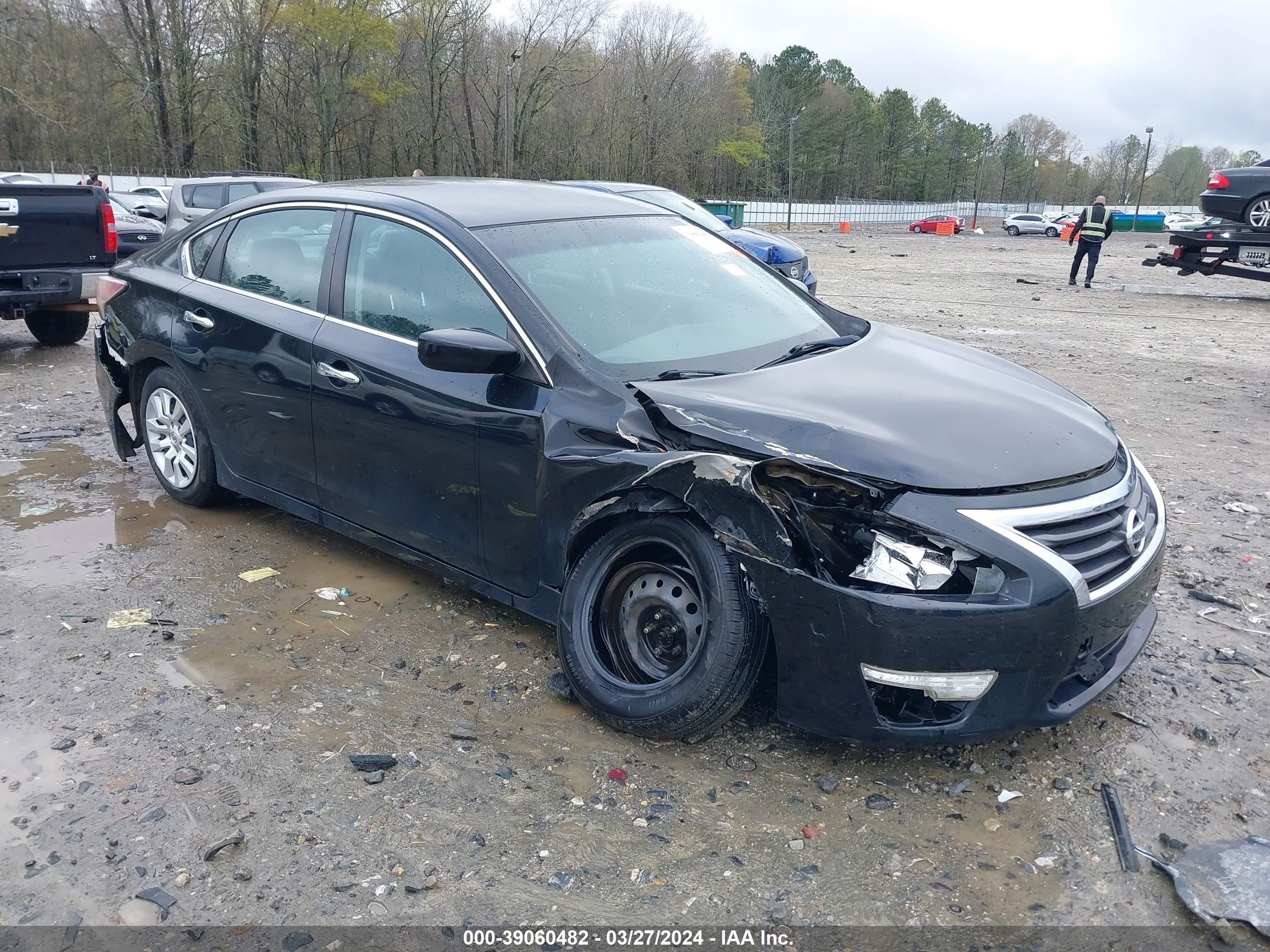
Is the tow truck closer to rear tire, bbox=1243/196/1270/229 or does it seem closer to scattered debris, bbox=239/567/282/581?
rear tire, bbox=1243/196/1270/229

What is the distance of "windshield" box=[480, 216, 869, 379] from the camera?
3.61 meters

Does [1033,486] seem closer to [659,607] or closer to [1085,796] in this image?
[1085,796]

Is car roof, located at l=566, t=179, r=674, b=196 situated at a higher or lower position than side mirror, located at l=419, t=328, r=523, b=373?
higher

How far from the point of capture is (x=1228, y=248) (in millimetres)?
14320

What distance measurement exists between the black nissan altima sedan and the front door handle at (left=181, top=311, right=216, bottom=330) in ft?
0.05

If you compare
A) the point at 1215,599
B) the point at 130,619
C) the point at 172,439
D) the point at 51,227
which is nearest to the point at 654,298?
the point at 130,619

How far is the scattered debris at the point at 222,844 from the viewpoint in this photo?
2699 millimetres

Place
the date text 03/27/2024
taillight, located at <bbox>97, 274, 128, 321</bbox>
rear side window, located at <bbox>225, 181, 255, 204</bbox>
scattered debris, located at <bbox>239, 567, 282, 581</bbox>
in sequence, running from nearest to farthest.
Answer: the date text 03/27/2024 < scattered debris, located at <bbox>239, 567, 282, 581</bbox> < taillight, located at <bbox>97, 274, 128, 321</bbox> < rear side window, located at <bbox>225, 181, 255, 204</bbox>

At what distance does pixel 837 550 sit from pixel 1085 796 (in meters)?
1.10

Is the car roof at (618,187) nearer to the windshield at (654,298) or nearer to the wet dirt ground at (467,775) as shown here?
the windshield at (654,298)

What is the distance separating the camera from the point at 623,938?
2441mm

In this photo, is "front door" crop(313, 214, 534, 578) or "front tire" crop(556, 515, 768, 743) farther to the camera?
"front door" crop(313, 214, 534, 578)

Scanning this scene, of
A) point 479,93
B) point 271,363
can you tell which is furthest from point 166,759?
point 479,93

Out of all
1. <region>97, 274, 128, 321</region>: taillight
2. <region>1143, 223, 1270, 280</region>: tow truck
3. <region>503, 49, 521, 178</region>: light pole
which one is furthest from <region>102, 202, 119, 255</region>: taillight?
<region>503, 49, 521, 178</region>: light pole
